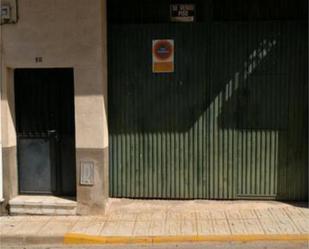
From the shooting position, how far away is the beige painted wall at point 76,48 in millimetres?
6965

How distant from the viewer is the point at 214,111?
745 centimetres

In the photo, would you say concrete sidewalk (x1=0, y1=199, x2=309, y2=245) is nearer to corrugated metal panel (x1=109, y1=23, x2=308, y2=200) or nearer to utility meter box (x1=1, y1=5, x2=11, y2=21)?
corrugated metal panel (x1=109, y1=23, x2=308, y2=200)

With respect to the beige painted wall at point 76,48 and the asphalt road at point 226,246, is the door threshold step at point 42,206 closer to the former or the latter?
the beige painted wall at point 76,48

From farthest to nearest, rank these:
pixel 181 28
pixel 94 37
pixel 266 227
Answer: pixel 181 28
pixel 94 37
pixel 266 227

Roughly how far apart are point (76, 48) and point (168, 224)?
298 cm

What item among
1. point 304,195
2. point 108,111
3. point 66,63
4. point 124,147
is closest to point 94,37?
point 66,63

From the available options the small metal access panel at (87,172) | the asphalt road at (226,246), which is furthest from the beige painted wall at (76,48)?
the asphalt road at (226,246)

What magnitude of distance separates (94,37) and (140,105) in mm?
1357

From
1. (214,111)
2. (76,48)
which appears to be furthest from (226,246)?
(76,48)

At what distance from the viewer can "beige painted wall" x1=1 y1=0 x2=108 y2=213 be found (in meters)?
6.96

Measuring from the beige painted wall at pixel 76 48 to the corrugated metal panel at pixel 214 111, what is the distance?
0.57 m

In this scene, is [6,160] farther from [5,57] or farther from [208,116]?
[208,116]

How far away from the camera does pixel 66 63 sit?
278 inches

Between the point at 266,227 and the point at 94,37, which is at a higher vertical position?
the point at 94,37
